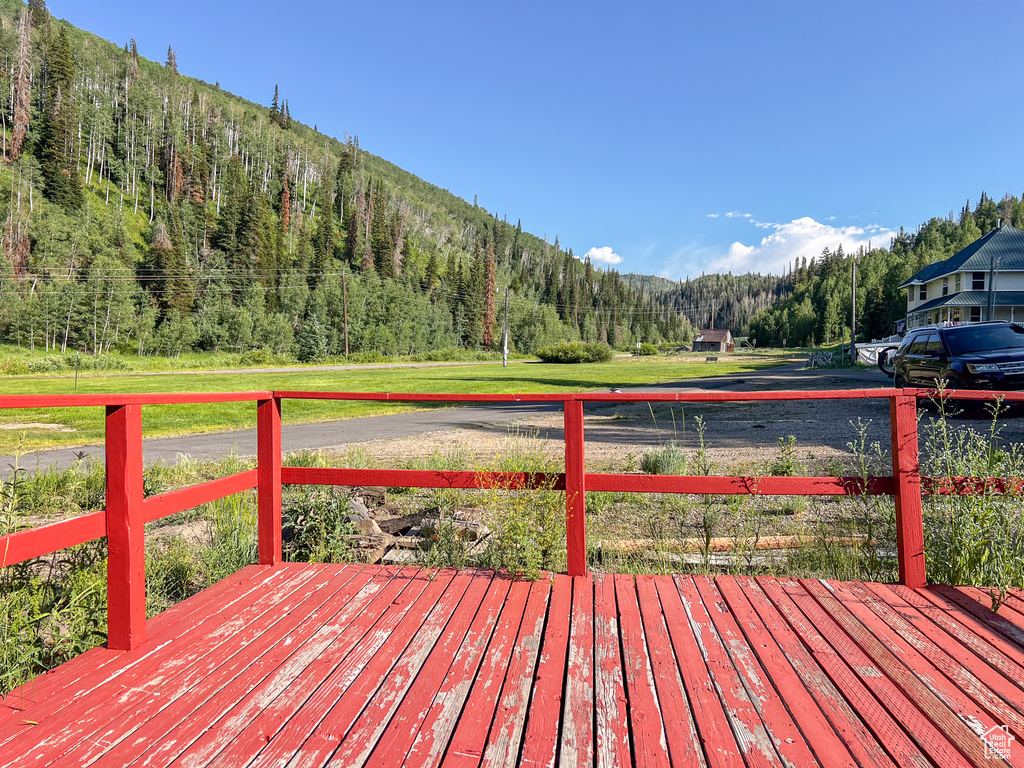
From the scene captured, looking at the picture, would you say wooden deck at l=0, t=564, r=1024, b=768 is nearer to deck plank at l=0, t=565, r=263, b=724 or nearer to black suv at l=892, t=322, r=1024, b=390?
deck plank at l=0, t=565, r=263, b=724

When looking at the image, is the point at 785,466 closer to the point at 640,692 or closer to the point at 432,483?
the point at 432,483

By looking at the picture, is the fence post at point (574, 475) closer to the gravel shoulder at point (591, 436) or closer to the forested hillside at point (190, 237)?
the gravel shoulder at point (591, 436)

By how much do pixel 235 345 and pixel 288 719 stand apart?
183ft

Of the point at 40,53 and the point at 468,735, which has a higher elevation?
the point at 40,53

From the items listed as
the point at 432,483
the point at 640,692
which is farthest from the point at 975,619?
the point at 432,483

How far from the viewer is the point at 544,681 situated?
2.03m

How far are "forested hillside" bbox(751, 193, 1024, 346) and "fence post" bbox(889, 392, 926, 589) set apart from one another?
6416 cm

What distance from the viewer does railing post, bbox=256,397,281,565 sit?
10.9 feet

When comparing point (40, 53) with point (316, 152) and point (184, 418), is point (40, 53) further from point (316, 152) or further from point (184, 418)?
point (184, 418)

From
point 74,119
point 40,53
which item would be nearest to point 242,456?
point 74,119

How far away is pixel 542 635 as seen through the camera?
2.40m

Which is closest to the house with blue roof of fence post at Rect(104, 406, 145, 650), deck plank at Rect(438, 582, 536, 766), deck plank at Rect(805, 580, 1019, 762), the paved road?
the paved road

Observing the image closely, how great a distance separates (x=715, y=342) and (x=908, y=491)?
119709mm

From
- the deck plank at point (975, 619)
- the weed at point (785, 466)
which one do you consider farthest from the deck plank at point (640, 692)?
the weed at point (785, 466)
